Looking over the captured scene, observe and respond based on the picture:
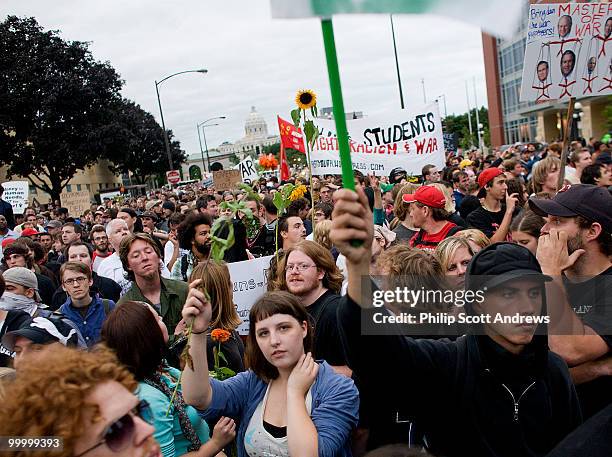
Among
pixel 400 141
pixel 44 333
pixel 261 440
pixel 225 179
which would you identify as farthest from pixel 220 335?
pixel 225 179

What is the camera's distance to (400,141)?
10.0 m

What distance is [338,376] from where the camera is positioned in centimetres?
279

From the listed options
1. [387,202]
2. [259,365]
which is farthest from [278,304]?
[387,202]

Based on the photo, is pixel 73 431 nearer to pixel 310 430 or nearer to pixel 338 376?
pixel 310 430

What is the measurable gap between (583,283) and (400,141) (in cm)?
763

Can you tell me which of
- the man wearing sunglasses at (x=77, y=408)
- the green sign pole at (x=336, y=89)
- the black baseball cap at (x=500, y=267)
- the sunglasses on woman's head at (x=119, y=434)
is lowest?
the sunglasses on woman's head at (x=119, y=434)

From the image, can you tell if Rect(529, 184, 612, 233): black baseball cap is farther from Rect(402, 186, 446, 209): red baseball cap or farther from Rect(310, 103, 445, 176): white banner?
Rect(310, 103, 445, 176): white banner

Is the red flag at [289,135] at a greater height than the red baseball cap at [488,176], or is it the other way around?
the red flag at [289,135]

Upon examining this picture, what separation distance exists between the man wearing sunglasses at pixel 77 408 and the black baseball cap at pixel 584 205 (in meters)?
2.05

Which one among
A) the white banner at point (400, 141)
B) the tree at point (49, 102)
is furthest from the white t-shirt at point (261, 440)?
the tree at point (49, 102)

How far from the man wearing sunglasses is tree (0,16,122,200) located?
39449mm

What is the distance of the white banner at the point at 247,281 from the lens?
5195 millimetres

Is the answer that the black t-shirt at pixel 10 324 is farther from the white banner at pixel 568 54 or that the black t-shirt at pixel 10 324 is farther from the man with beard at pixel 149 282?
the white banner at pixel 568 54

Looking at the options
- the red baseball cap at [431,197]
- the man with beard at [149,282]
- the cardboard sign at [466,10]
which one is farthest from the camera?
the red baseball cap at [431,197]
